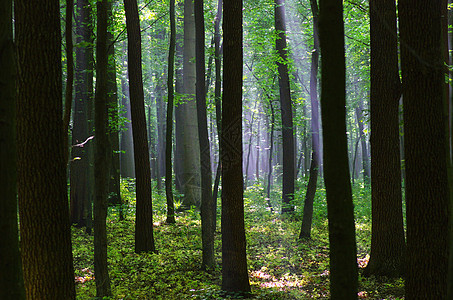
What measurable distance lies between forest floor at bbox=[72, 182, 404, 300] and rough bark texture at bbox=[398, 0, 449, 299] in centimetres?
243

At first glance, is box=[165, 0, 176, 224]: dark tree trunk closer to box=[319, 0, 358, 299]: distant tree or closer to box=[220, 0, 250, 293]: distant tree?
box=[220, 0, 250, 293]: distant tree

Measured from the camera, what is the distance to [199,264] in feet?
30.6

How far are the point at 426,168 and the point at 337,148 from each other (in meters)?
1.90

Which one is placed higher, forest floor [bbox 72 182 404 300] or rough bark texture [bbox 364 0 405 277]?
rough bark texture [bbox 364 0 405 277]

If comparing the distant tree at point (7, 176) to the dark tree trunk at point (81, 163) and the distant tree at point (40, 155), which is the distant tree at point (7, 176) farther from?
the dark tree trunk at point (81, 163)

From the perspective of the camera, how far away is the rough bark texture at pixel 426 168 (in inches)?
165

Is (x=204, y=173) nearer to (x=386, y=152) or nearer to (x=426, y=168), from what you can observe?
(x=386, y=152)

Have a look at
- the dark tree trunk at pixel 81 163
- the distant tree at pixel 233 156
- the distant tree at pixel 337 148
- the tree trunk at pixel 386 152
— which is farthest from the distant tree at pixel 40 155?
the dark tree trunk at pixel 81 163

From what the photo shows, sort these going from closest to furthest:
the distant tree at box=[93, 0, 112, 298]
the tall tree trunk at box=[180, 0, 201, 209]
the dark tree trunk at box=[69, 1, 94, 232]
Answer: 1. the distant tree at box=[93, 0, 112, 298]
2. the dark tree trunk at box=[69, 1, 94, 232]
3. the tall tree trunk at box=[180, 0, 201, 209]

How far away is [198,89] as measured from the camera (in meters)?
9.52

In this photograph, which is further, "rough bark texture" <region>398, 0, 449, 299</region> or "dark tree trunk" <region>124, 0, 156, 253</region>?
"dark tree trunk" <region>124, 0, 156, 253</region>

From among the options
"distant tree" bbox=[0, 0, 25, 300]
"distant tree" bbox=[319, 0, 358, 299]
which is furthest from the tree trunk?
"distant tree" bbox=[0, 0, 25, 300]

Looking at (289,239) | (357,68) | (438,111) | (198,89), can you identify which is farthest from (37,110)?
(357,68)

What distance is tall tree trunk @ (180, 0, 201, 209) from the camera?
15195 millimetres
